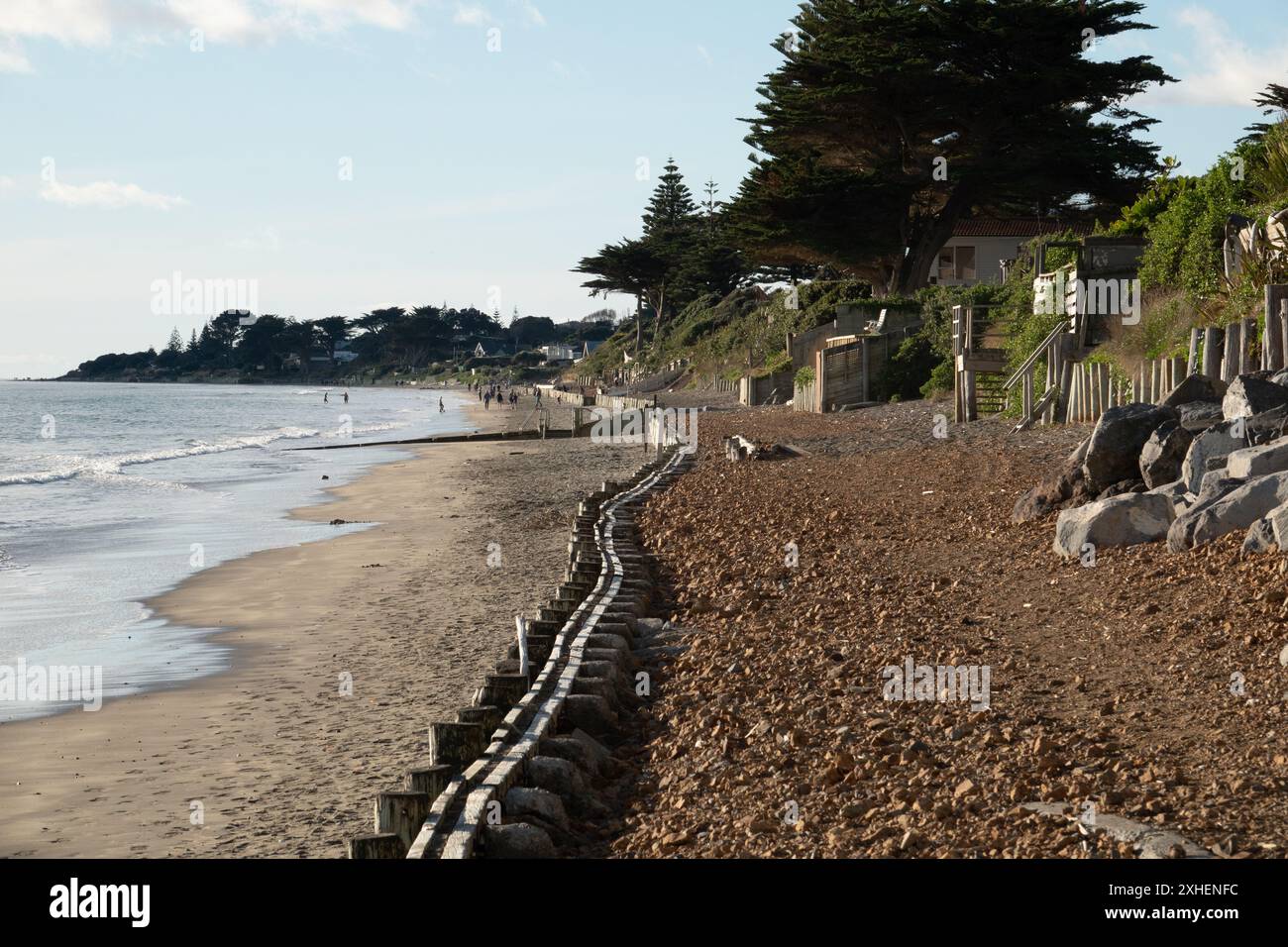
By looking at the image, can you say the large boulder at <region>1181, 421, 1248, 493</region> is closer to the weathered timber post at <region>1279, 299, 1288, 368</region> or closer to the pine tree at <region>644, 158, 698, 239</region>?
the weathered timber post at <region>1279, 299, 1288, 368</region>

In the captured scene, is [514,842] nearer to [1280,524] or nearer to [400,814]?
[400,814]

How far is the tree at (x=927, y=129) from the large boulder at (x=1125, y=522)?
3266 centimetres

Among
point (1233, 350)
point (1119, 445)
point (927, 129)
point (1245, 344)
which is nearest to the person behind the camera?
point (1119, 445)

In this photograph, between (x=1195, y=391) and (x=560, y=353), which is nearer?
(x=1195, y=391)

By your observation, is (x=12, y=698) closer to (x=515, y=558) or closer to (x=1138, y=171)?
(x=515, y=558)

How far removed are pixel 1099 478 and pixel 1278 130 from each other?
977 cm

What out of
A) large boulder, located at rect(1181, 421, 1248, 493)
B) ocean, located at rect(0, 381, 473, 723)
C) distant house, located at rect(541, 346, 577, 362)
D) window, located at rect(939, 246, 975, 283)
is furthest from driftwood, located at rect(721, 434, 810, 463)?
distant house, located at rect(541, 346, 577, 362)

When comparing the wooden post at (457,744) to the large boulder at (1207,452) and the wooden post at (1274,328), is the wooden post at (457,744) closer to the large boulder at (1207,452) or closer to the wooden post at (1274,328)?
the large boulder at (1207,452)

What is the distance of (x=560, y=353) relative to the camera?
187250mm

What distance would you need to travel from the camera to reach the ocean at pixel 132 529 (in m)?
13.1

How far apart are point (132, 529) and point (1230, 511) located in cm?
1986

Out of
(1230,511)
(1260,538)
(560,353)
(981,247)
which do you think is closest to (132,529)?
(1230,511)

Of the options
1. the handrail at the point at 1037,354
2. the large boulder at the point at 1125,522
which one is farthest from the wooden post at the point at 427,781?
the handrail at the point at 1037,354
